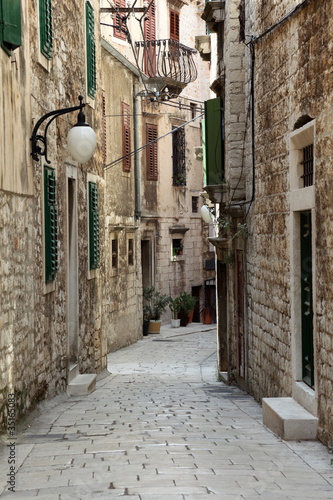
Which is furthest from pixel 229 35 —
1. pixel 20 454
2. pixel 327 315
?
pixel 20 454

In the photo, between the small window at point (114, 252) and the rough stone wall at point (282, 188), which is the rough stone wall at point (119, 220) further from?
the rough stone wall at point (282, 188)

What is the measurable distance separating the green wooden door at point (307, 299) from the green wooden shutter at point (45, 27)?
3.52m

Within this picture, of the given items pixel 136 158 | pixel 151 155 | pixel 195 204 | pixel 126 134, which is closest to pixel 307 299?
pixel 126 134

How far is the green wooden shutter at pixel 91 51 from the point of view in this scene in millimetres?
11672

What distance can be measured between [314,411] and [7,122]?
362 cm

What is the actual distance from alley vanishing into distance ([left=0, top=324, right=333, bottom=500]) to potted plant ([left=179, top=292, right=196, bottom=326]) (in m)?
15.2

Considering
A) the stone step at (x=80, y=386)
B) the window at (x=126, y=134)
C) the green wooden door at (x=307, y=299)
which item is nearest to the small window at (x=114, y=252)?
the window at (x=126, y=134)

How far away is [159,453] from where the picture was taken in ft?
17.3

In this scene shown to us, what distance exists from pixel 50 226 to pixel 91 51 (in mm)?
4440

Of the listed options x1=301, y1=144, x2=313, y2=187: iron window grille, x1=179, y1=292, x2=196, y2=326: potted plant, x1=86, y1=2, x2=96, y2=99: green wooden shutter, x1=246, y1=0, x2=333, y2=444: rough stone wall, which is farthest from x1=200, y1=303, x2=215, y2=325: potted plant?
x1=301, y1=144, x2=313, y2=187: iron window grille

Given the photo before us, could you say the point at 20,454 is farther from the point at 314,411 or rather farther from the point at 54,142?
the point at 54,142

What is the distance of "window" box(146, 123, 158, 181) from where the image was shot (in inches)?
930

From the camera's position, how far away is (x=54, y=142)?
9.11 meters

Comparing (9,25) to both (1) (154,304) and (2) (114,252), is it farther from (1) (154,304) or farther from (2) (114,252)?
(1) (154,304)
